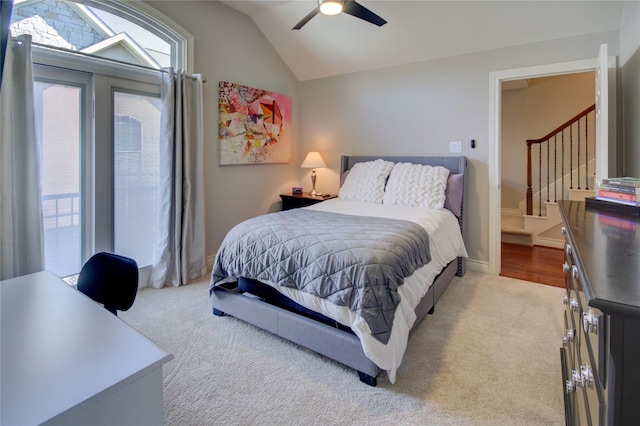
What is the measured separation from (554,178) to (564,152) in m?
0.44

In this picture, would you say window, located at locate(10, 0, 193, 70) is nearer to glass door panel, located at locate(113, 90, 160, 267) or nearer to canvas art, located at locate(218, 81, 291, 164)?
glass door panel, located at locate(113, 90, 160, 267)

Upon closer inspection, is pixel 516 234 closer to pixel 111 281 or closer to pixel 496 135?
pixel 496 135

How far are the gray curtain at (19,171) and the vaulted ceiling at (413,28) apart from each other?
7.26ft

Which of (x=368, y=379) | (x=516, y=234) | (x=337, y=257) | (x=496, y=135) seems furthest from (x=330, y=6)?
(x=516, y=234)

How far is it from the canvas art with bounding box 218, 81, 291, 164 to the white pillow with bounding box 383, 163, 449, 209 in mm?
1709

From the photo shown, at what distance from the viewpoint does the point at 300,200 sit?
4387 mm

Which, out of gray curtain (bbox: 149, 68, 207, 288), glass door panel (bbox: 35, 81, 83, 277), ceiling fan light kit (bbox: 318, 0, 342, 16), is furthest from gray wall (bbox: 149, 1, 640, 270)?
ceiling fan light kit (bbox: 318, 0, 342, 16)

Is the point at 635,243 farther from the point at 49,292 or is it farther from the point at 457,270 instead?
the point at 457,270

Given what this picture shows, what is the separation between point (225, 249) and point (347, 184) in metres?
1.88

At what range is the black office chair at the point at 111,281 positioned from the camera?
1.50m

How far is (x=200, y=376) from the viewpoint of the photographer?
194 cm

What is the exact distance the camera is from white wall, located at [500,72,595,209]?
5.16 metres

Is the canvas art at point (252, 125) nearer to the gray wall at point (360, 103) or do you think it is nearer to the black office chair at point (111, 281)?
the gray wall at point (360, 103)

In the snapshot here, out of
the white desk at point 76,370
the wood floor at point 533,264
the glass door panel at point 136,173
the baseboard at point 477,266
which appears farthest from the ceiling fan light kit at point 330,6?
the wood floor at point 533,264
